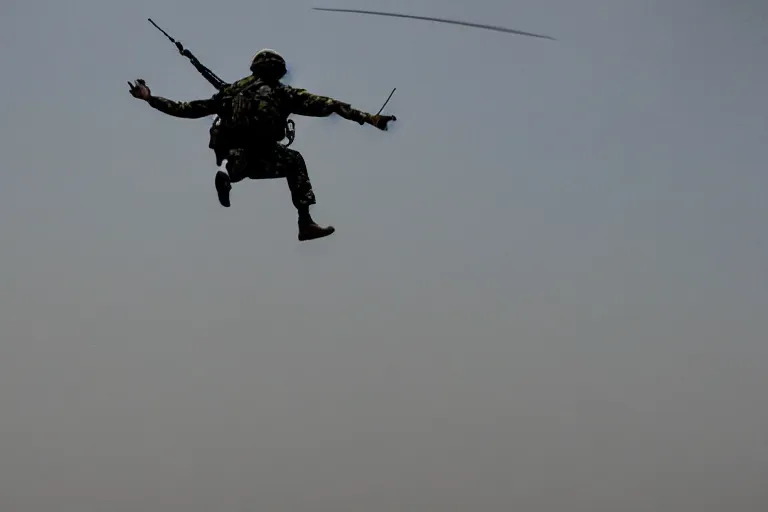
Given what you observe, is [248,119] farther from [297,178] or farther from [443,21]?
[443,21]

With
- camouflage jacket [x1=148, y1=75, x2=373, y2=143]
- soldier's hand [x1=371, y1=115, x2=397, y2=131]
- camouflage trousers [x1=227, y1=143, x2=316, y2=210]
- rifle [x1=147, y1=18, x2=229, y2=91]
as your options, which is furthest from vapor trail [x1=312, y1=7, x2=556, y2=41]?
soldier's hand [x1=371, y1=115, x2=397, y2=131]

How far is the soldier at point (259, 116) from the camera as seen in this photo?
3.85 m

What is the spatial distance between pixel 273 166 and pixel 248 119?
0.77ft

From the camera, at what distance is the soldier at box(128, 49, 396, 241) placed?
3854 mm

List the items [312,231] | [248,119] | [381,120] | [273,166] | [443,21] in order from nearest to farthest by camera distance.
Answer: [381,120] → [248,119] → [273,166] → [312,231] → [443,21]

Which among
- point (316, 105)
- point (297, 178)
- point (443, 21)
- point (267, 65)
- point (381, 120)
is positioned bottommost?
point (297, 178)

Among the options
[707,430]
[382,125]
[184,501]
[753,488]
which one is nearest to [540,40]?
[382,125]

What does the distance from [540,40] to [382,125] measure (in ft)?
4.47

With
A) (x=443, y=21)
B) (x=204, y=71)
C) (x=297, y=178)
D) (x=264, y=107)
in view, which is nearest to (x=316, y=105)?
(x=264, y=107)

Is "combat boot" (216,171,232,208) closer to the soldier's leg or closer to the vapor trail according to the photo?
the soldier's leg

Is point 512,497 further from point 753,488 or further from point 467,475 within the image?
point 753,488

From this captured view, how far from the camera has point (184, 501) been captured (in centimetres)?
448

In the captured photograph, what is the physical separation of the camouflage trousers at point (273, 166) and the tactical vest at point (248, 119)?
38mm

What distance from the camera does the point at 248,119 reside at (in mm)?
3834
